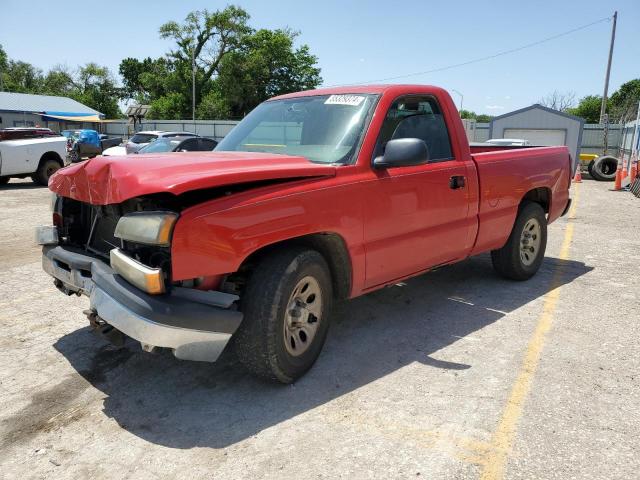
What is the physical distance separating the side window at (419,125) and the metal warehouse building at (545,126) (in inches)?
810

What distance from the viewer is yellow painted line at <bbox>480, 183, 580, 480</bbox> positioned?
261 centimetres

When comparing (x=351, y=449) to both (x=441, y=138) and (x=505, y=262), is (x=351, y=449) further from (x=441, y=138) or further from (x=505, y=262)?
(x=505, y=262)

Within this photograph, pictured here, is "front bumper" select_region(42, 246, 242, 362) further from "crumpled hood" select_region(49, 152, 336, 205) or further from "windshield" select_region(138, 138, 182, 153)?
"windshield" select_region(138, 138, 182, 153)

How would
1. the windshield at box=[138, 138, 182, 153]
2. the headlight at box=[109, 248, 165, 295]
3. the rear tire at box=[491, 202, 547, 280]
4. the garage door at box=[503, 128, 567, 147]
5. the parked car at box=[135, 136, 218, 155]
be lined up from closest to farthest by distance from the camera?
the headlight at box=[109, 248, 165, 295] → the rear tire at box=[491, 202, 547, 280] → the parked car at box=[135, 136, 218, 155] → the windshield at box=[138, 138, 182, 153] → the garage door at box=[503, 128, 567, 147]

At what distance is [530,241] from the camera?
5.78m

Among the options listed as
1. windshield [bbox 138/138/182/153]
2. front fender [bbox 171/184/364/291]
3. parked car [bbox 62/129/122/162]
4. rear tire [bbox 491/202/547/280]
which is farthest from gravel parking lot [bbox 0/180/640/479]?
windshield [bbox 138/138/182/153]

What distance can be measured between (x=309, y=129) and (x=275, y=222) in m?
1.23

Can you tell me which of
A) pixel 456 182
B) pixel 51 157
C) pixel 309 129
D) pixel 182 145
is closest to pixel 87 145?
pixel 51 157

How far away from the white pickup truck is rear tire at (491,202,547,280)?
1298cm

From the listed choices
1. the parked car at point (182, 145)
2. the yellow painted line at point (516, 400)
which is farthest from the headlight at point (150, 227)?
the parked car at point (182, 145)

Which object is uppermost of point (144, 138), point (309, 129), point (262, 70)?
point (262, 70)

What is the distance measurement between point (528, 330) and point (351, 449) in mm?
2309

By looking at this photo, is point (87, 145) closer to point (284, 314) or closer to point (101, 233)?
point (101, 233)

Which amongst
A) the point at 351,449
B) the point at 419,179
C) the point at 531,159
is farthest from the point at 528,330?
the point at 351,449
